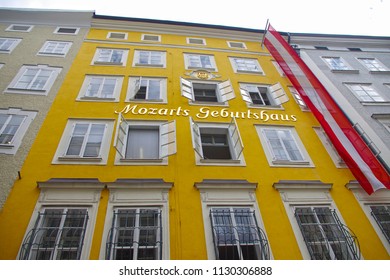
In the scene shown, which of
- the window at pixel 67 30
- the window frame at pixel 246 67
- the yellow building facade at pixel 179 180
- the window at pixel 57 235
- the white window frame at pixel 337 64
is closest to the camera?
the window at pixel 57 235

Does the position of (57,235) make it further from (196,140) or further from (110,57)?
(110,57)

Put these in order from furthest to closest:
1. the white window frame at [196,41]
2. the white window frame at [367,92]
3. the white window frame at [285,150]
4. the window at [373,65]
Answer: the white window frame at [196,41] < the window at [373,65] < the white window frame at [367,92] < the white window frame at [285,150]

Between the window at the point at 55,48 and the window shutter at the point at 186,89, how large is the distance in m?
7.19

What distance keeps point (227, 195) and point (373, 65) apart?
49.9 ft

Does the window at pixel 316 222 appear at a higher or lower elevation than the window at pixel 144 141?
lower

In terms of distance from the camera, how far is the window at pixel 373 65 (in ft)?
53.0

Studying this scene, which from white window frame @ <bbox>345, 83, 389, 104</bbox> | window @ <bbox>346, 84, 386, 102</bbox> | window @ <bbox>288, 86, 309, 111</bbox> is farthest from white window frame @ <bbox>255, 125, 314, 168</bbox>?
window @ <bbox>346, 84, 386, 102</bbox>

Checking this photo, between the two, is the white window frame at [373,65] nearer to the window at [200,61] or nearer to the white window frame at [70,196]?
the window at [200,61]

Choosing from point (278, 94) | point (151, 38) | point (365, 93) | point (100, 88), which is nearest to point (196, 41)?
point (151, 38)

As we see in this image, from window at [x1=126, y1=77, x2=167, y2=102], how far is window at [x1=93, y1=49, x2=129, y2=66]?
2.04m

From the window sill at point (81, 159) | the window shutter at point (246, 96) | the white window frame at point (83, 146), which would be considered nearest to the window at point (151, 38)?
the window shutter at point (246, 96)

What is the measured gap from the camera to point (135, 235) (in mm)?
6832

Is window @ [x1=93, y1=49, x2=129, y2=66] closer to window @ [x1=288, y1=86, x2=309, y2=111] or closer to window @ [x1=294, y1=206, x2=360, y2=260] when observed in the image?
window @ [x1=288, y1=86, x2=309, y2=111]

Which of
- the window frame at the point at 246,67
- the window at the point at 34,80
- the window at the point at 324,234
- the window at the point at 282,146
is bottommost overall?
the window at the point at 324,234
